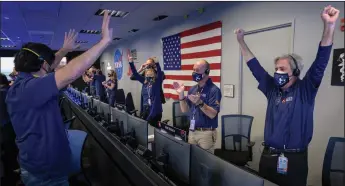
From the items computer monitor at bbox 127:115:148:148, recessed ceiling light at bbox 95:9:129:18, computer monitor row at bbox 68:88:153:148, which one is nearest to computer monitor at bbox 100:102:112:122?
computer monitor row at bbox 68:88:153:148

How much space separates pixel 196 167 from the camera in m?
1.09

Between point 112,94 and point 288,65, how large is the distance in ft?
13.5

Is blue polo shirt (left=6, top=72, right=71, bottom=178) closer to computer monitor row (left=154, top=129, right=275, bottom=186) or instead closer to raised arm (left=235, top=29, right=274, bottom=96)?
computer monitor row (left=154, top=129, right=275, bottom=186)

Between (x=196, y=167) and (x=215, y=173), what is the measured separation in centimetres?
14

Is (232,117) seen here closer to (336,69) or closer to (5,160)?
(336,69)

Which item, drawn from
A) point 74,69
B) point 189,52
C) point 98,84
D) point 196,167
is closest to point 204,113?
point 196,167

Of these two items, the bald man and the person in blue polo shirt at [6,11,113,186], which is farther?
the bald man

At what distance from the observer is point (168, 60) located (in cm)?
599

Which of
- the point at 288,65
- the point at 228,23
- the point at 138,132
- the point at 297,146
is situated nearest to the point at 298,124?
the point at 297,146

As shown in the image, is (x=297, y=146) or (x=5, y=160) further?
(x=5, y=160)

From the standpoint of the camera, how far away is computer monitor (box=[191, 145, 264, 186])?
820mm

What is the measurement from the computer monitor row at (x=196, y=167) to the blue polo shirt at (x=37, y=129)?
57 centimetres

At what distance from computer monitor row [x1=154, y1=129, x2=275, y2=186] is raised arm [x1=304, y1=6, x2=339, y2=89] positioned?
973 millimetres

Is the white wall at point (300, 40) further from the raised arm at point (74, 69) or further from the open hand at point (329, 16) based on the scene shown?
the raised arm at point (74, 69)
